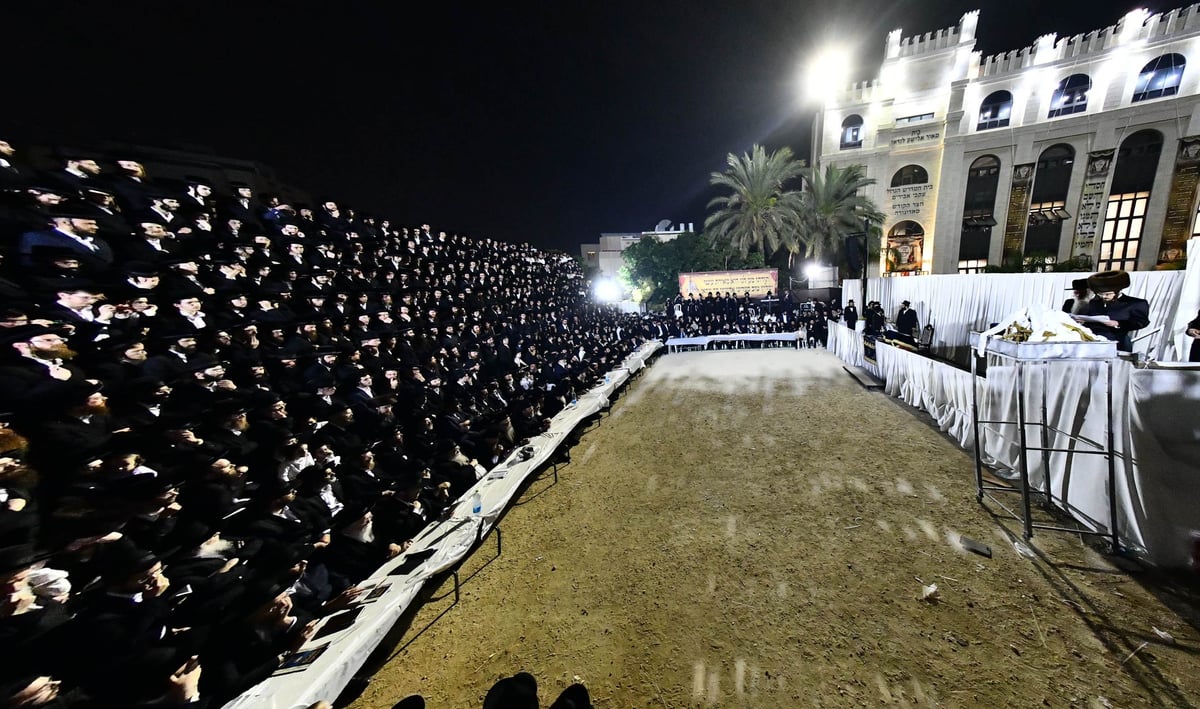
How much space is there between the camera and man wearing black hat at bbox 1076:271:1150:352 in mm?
5281

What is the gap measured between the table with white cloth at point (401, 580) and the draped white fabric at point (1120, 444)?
5.93m

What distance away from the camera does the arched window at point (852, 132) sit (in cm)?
3300

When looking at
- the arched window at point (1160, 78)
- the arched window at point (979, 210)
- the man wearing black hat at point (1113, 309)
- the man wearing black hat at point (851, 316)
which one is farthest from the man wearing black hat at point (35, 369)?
the arched window at point (1160, 78)

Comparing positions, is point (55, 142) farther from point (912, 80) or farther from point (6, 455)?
point (912, 80)

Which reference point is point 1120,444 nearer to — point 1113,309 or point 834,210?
point 1113,309

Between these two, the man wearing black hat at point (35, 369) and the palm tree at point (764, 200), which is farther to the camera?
the palm tree at point (764, 200)

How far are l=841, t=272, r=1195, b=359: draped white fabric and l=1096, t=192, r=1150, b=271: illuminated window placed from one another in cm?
2245

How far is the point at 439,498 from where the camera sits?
479 centimetres

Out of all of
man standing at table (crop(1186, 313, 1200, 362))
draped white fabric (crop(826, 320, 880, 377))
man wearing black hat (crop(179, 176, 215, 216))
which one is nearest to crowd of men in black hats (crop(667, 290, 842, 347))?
draped white fabric (crop(826, 320, 880, 377))

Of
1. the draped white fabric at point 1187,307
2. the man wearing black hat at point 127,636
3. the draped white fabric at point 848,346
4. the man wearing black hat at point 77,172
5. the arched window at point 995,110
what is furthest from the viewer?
the arched window at point 995,110

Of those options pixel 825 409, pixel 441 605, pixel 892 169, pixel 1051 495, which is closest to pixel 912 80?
pixel 892 169

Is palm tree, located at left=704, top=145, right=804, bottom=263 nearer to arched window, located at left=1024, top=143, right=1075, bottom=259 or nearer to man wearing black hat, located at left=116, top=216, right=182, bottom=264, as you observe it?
arched window, located at left=1024, top=143, right=1075, bottom=259

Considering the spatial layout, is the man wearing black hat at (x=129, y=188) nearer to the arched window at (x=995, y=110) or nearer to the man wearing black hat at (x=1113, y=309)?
the man wearing black hat at (x=1113, y=309)

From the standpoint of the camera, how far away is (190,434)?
3.62 meters
